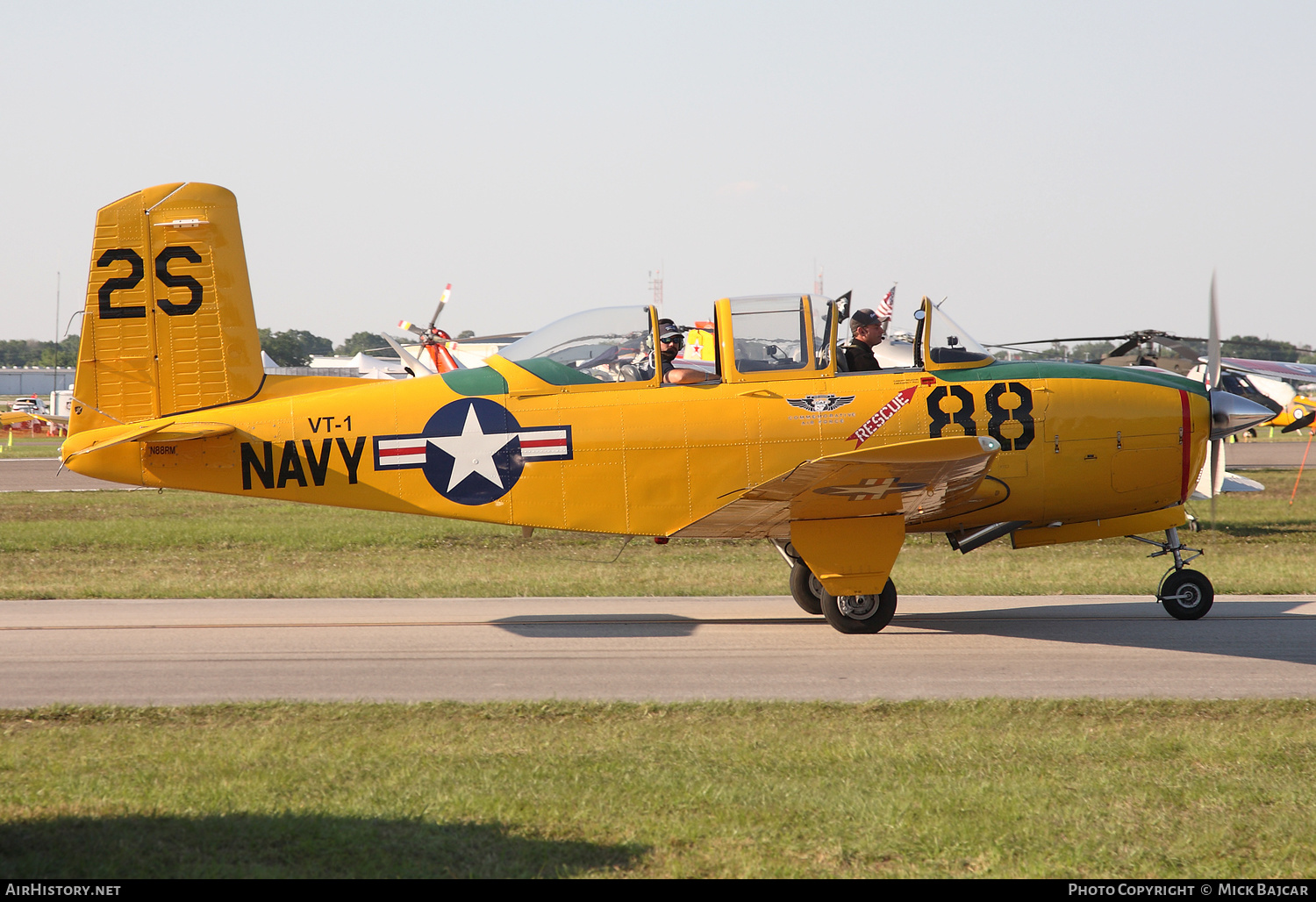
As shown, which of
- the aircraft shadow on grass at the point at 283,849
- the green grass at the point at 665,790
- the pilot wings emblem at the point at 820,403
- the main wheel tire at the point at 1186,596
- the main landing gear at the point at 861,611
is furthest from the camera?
the main wheel tire at the point at 1186,596

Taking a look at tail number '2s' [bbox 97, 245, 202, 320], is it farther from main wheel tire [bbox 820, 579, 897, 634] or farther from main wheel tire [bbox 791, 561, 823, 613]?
main wheel tire [bbox 820, 579, 897, 634]

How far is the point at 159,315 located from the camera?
9523 mm

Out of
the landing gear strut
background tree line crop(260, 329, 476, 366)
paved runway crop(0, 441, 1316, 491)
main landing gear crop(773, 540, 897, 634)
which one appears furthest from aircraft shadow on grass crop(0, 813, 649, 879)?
background tree line crop(260, 329, 476, 366)

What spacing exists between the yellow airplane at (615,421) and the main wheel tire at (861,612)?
0.02m

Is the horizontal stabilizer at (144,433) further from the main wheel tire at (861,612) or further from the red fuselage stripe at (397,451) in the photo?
the main wheel tire at (861,612)

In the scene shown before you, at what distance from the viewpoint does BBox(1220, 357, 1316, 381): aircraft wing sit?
939 inches

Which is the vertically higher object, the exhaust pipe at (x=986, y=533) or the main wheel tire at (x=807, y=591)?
the exhaust pipe at (x=986, y=533)

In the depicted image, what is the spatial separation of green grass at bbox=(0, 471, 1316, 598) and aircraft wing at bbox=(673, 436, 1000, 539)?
2.75 m

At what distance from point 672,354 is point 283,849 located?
6217 millimetres

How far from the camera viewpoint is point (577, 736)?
6352 mm

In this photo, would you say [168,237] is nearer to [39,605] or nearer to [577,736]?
[39,605]

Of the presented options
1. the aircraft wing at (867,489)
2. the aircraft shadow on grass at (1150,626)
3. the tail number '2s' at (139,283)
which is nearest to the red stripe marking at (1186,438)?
the aircraft shadow on grass at (1150,626)

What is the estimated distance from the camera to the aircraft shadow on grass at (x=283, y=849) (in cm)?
418

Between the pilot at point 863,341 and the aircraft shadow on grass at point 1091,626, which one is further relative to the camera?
the pilot at point 863,341
